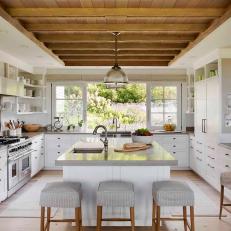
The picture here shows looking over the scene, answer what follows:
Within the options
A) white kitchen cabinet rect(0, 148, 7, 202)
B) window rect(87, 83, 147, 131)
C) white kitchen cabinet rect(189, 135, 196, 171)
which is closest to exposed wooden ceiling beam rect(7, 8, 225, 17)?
white kitchen cabinet rect(0, 148, 7, 202)

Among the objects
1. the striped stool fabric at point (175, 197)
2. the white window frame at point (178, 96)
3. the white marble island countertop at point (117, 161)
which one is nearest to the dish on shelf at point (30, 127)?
the white window frame at point (178, 96)

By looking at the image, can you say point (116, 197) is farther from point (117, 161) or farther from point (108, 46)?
point (108, 46)

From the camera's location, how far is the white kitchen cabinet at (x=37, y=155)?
278 inches

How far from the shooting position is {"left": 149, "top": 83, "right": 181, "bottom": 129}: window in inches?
341

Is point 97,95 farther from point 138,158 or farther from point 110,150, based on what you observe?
point 138,158

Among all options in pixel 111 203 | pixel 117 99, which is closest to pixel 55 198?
pixel 111 203

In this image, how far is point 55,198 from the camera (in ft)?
11.1

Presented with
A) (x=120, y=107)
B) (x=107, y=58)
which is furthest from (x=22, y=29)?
(x=120, y=107)

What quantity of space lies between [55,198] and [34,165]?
3951 mm

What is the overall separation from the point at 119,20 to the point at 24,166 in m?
3.41

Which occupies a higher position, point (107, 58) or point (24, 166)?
point (107, 58)

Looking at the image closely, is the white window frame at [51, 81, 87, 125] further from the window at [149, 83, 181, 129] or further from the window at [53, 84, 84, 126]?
the window at [149, 83, 181, 129]

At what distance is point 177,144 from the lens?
8.04 metres

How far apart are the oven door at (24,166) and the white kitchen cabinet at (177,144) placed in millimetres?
3012
